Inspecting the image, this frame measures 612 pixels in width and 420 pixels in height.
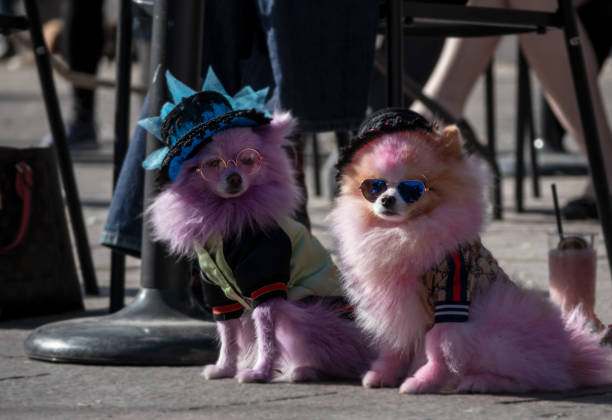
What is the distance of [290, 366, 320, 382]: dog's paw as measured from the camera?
7.83 ft

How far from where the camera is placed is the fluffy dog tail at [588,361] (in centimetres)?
229

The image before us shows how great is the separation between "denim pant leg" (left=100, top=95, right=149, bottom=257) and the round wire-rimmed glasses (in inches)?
20.0

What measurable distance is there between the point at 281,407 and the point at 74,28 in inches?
234

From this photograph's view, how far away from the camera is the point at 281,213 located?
246cm

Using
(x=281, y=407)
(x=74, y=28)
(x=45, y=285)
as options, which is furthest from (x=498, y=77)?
(x=281, y=407)

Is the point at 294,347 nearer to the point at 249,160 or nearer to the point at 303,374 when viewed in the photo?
the point at 303,374

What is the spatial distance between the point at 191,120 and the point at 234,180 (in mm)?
171

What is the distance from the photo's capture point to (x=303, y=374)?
2391 millimetres

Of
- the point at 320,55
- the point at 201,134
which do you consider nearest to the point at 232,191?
the point at 201,134

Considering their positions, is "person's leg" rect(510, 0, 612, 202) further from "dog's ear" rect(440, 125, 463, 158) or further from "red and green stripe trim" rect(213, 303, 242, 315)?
"red and green stripe trim" rect(213, 303, 242, 315)

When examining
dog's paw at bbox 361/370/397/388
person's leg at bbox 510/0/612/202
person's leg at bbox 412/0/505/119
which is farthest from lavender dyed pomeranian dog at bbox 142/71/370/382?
person's leg at bbox 412/0/505/119

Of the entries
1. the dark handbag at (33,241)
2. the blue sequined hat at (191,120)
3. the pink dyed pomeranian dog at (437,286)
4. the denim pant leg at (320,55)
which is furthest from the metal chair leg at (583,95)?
the dark handbag at (33,241)

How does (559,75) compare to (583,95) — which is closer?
(583,95)

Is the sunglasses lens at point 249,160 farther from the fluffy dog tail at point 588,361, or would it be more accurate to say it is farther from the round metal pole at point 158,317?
the fluffy dog tail at point 588,361
